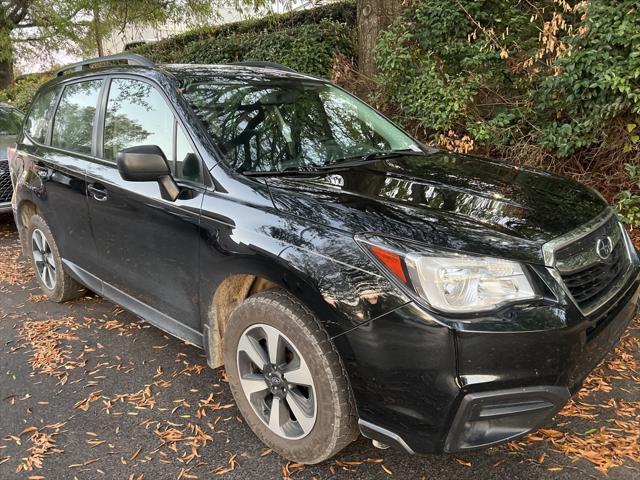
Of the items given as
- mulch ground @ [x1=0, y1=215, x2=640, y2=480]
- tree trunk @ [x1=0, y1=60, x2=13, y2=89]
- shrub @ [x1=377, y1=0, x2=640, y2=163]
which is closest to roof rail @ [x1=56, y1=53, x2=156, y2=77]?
mulch ground @ [x1=0, y1=215, x2=640, y2=480]

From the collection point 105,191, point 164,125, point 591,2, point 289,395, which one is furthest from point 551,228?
point 591,2

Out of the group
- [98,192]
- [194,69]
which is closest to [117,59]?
[194,69]

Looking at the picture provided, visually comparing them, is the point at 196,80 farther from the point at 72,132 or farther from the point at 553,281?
the point at 553,281

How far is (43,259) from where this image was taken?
439cm

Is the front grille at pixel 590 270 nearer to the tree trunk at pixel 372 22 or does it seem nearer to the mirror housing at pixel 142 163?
the mirror housing at pixel 142 163

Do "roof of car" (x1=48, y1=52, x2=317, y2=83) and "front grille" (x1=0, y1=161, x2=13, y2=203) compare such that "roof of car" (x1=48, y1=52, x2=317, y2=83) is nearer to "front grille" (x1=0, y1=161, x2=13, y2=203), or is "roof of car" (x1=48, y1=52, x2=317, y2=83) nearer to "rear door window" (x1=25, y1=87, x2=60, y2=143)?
"rear door window" (x1=25, y1=87, x2=60, y2=143)

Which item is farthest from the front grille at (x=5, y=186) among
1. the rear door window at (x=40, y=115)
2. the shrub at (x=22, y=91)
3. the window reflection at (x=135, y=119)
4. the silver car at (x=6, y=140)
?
the shrub at (x=22, y=91)

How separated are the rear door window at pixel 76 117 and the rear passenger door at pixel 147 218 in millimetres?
220

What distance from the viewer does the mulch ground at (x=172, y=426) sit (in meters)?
2.35

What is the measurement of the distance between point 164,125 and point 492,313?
2.09m

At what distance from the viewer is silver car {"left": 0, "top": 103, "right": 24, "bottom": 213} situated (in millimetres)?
6477

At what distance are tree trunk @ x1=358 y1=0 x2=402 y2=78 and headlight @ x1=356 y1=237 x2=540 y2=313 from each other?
539 centimetres

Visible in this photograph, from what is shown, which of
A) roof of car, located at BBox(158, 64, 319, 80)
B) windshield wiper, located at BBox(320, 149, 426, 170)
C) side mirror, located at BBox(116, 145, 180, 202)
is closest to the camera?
side mirror, located at BBox(116, 145, 180, 202)

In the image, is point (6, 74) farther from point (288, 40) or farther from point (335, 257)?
point (335, 257)
